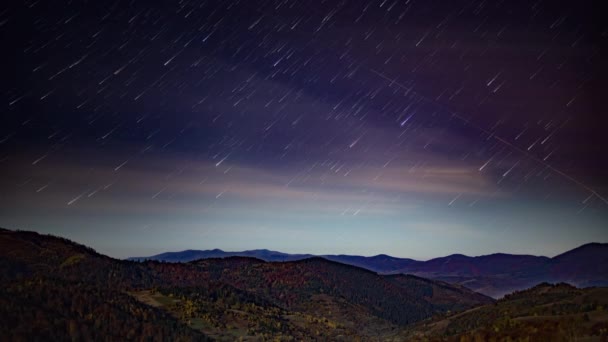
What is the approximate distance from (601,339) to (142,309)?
13370cm

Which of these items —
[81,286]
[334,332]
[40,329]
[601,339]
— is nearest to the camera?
[601,339]

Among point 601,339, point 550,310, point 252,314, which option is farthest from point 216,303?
point 601,339

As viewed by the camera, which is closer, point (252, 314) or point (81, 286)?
point (81, 286)

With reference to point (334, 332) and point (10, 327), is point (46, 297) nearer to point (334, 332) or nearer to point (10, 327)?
point (10, 327)

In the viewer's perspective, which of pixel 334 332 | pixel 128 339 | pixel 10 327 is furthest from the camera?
pixel 334 332

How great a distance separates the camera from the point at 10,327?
315ft

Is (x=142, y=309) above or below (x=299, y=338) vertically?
above

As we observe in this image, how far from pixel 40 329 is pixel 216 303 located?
332ft

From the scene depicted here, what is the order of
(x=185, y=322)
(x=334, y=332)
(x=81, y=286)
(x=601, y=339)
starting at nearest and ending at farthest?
(x=601, y=339) → (x=81, y=286) → (x=185, y=322) → (x=334, y=332)

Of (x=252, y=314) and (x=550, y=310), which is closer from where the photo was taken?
(x=550, y=310)

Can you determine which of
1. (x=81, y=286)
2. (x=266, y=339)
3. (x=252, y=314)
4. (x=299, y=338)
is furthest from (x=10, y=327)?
(x=252, y=314)

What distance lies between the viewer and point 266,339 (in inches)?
6147

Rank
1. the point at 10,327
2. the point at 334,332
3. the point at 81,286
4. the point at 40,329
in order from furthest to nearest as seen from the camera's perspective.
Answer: the point at 334,332 → the point at 81,286 → the point at 40,329 → the point at 10,327

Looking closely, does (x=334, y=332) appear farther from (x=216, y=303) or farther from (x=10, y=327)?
(x=10, y=327)
